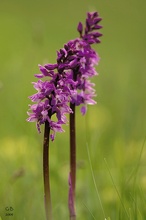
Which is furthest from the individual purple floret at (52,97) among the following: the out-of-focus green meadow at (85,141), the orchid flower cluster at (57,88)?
the out-of-focus green meadow at (85,141)

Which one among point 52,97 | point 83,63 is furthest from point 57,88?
point 83,63

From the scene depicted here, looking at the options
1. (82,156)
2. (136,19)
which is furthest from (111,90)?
(136,19)

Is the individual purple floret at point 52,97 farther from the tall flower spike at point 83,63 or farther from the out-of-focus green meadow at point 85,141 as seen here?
the out-of-focus green meadow at point 85,141

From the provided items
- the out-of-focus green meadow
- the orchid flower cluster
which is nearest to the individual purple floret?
the orchid flower cluster

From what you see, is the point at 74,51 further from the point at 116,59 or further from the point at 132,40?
the point at 132,40

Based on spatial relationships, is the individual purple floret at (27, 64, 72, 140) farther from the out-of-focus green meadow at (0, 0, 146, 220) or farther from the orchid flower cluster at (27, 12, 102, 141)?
the out-of-focus green meadow at (0, 0, 146, 220)

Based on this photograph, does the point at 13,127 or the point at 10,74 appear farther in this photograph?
the point at 10,74

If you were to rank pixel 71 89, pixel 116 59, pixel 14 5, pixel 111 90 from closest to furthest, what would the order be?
pixel 71 89 < pixel 111 90 < pixel 116 59 < pixel 14 5

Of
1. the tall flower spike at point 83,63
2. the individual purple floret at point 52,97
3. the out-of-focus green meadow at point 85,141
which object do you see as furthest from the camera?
the out-of-focus green meadow at point 85,141
